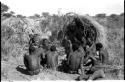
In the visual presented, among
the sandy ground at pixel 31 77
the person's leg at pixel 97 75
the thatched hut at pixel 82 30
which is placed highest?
the thatched hut at pixel 82 30

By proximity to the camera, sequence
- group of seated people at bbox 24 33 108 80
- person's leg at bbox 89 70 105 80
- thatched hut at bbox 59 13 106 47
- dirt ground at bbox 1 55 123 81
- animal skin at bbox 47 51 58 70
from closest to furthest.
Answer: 1. person's leg at bbox 89 70 105 80
2. dirt ground at bbox 1 55 123 81
3. group of seated people at bbox 24 33 108 80
4. animal skin at bbox 47 51 58 70
5. thatched hut at bbox 59 13 106 47

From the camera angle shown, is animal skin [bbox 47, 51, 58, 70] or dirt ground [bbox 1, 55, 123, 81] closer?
dirt ground [bbox 1, 55, 123, 81]

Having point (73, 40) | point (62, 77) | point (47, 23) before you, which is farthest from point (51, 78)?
point (47, 23)

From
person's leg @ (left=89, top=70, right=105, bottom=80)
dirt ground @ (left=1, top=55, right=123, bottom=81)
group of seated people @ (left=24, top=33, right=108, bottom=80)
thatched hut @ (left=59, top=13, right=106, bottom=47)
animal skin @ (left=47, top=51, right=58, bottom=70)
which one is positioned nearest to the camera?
person's leg @ (left=89, top=70, right=105, bottom=80)

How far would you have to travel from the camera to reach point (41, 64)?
5.94m

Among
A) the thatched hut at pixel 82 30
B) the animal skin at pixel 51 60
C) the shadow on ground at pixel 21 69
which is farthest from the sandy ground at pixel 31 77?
the thatched hut at pixel 82 30

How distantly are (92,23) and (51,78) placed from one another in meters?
1.92

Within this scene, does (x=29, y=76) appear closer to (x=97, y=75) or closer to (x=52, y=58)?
(x=52, y=58)

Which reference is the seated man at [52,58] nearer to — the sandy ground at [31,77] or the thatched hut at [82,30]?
the sandy ground at [31,77]

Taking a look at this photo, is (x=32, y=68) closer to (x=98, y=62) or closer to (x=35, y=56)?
(x=35, y=56)

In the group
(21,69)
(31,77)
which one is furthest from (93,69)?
(21,69)

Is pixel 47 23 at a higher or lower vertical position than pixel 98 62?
higher

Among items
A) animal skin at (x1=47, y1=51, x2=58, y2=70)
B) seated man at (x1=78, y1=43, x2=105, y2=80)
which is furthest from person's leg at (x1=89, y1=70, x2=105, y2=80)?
animal skin at (x1=47, y1=51, x2=58, y2=70)

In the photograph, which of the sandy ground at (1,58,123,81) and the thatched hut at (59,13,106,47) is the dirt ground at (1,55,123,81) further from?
the thatched hut at (59,13,106,47)
